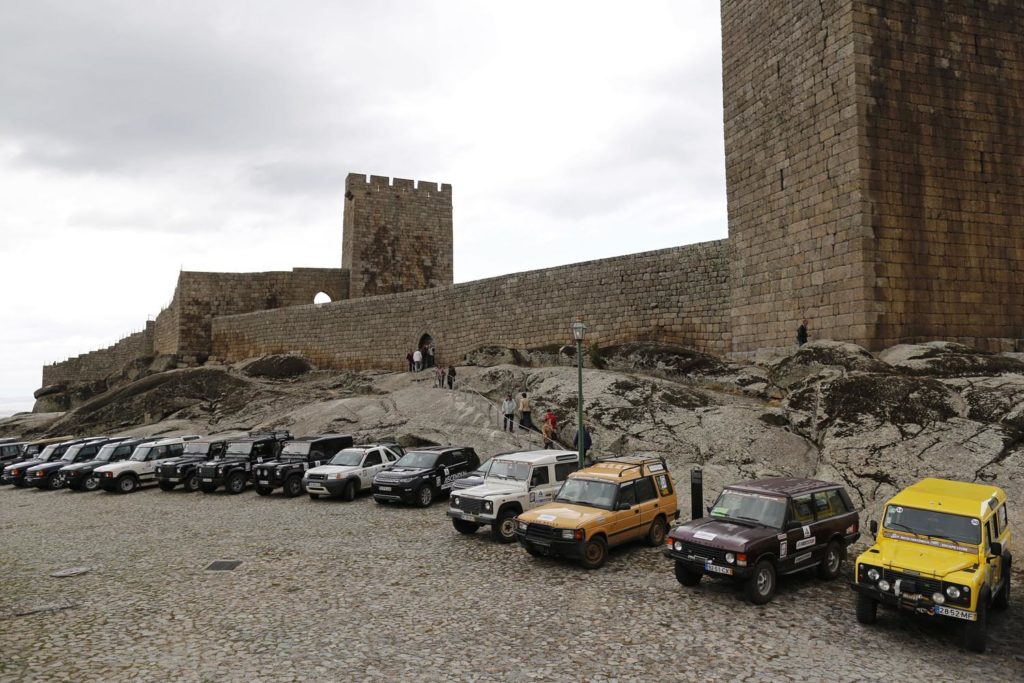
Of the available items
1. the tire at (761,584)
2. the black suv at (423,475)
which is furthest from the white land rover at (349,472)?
the tire at (761,584)

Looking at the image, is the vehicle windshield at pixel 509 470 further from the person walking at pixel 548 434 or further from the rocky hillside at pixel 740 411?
the person walking at pixel 548 434

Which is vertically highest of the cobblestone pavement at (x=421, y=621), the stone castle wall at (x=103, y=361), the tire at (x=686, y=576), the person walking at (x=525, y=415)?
the stone castle wall at (x=103, y=361)

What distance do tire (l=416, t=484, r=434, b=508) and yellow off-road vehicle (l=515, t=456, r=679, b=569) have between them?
411 centimetres

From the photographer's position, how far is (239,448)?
1792 cm

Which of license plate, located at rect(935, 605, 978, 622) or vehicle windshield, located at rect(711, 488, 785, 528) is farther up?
vehicle windshield, located at rect(711, 488, 785, 528)

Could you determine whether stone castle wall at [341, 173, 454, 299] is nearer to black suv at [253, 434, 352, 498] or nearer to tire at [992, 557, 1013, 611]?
black suv at [253, 434, 352, 498]

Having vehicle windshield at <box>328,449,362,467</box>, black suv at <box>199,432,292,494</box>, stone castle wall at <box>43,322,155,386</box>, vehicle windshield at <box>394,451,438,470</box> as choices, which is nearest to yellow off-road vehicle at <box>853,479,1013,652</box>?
vehicle windshield at <box>394,451,438,470</box>

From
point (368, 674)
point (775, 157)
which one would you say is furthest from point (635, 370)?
point (368, 674)

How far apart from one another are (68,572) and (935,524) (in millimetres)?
11682

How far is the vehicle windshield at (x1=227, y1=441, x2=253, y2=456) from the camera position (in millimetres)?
17781

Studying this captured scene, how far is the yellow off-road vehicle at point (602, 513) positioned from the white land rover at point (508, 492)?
72 cm

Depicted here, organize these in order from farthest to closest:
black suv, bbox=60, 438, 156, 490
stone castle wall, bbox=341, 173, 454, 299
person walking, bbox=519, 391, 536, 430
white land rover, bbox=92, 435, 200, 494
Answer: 1. stone castle wall, bbox=341, 173, 454, 299
2. person walking, bbox=519, 391, 536, 430
3. black suv, bbox=60, 438, 156, 490
4. white land rover, bbox=92, 435, 200, 494

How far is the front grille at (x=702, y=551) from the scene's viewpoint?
7980 mm

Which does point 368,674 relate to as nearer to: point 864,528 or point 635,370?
point 864,528
